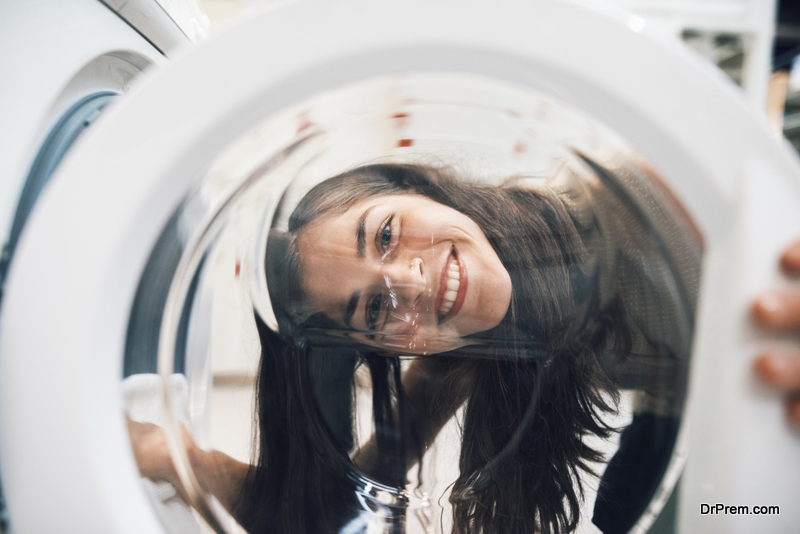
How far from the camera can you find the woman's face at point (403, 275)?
21.2 inches

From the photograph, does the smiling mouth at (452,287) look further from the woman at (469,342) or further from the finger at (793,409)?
the finger at (793,409)

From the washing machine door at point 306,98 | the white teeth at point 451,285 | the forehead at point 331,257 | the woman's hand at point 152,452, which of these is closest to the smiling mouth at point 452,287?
the white teeth at point 451,285

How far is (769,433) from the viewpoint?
1.08 feet

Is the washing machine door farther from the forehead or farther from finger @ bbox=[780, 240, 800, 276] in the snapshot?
the forehead

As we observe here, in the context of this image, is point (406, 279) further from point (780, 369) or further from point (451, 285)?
point (780, 369)

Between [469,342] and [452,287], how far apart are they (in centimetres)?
7

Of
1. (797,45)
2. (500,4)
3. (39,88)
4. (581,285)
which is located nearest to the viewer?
(500,4)

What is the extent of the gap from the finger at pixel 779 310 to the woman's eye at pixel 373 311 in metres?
0.36

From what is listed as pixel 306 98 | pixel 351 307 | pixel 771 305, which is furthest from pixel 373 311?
pixel 771 305

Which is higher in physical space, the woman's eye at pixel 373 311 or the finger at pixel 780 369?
the woman's eye at pixel 373 311

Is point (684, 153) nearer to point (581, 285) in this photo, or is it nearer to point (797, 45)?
point (581, 285)

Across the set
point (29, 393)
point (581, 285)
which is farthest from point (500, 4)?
point (29, 393)

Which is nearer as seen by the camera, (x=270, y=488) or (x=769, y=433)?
(x=769, y=433)

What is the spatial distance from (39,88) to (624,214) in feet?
1.88
